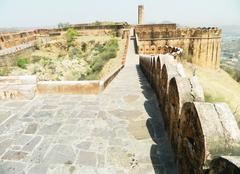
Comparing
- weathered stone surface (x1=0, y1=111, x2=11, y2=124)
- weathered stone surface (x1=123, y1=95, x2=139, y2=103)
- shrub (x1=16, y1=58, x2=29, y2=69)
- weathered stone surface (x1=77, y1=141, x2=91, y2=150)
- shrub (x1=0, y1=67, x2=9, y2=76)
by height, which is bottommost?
shrub (x1=0, y1=67, x2=9, y2=76)

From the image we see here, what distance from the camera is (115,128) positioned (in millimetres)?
4035

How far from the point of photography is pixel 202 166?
78.8 inches

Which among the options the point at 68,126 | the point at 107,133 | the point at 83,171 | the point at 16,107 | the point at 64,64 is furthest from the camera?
the point at 64,64

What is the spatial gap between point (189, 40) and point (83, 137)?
76.6 feet

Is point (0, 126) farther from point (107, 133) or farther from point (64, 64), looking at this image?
point (64, 64)

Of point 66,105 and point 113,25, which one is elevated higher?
point 113,25

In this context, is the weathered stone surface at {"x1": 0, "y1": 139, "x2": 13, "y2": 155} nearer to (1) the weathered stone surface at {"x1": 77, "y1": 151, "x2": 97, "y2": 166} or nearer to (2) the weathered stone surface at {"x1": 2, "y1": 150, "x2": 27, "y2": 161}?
(2) the weathered stone surface at {"x1": 2, "y1": 150, "x2": 27, "y2": 161}

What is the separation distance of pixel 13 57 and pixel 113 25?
46.5ft

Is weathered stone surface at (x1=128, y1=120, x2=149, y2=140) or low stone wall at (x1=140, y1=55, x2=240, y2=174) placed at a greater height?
low stone wall at (x1=140, y1=55, x2=240, y2=174)

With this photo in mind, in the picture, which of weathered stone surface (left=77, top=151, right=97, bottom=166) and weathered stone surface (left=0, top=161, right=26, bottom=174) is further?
weathered stone surface (left=77, top=151, right=97, bottom=166)

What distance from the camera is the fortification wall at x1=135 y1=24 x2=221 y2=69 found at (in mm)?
24062

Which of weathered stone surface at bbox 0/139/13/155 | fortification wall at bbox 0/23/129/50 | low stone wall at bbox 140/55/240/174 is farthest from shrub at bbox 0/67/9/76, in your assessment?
low stone wall at bbox 140/55/240/174

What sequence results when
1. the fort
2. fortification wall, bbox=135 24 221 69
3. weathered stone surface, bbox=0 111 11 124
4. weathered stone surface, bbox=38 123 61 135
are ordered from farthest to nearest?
fortification wall, bbox=135 24 221 69, weathered stone surface, bbox=0 111 11 124, weathered stone surface, bbox=38 123 61 135, the fort

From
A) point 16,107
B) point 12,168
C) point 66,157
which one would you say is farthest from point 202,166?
point 16,107
